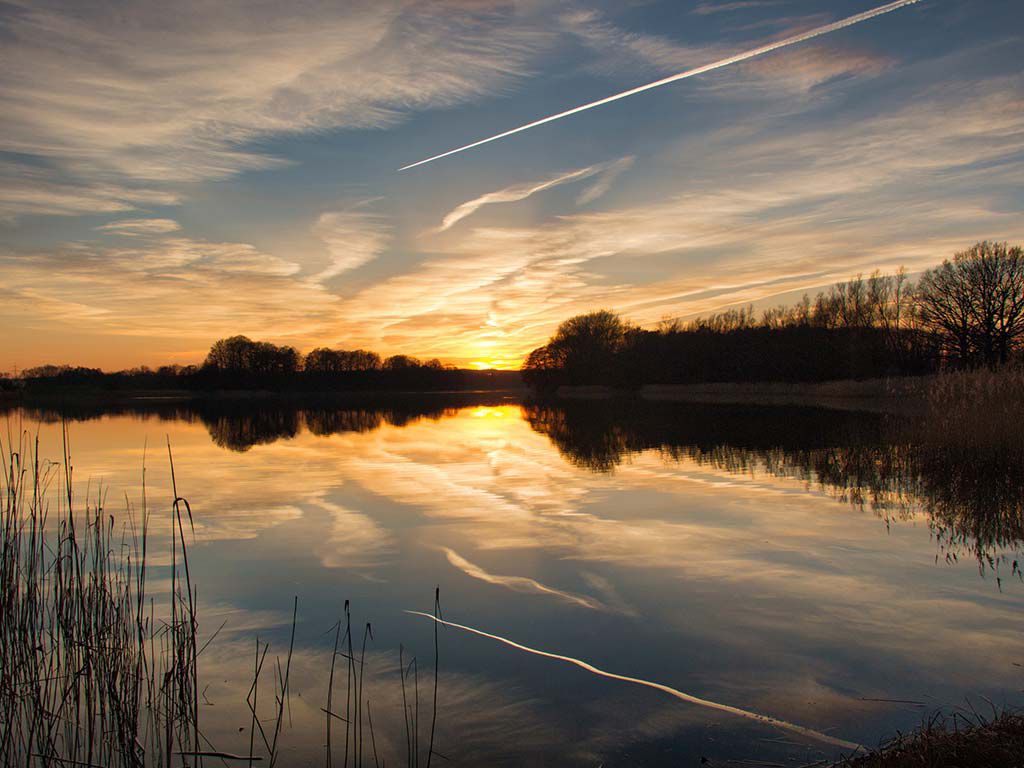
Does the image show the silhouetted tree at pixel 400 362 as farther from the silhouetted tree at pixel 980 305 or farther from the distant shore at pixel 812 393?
the silhouetted tree at pixel 980 305

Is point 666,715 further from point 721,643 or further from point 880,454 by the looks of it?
point 880,454

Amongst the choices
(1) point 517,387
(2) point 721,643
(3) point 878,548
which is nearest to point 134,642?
(2) point 721,643

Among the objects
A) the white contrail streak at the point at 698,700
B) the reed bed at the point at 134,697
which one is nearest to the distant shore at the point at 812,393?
the white contrail streak at the point at 698,700

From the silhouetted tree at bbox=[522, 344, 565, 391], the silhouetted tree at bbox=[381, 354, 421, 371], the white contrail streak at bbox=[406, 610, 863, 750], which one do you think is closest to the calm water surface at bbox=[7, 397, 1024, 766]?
the white contrail streak at bbox=[406, 610, 863, 750]

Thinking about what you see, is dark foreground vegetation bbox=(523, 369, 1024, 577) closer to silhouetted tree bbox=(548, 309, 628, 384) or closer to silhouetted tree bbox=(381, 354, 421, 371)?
silhouetted tree bbox=(548, 309, 628, 384)

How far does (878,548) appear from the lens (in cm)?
708

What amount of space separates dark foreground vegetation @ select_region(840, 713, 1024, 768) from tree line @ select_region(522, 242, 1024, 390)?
121ft

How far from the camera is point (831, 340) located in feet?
182

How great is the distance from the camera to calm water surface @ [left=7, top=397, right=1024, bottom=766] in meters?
3.60

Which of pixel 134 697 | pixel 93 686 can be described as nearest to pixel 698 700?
pixel 134 697

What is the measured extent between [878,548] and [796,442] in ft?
34.4

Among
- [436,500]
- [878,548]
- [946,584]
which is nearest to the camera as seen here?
[946,584]

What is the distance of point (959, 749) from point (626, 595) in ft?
9.91

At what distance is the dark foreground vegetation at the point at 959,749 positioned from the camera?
8.98 feet
